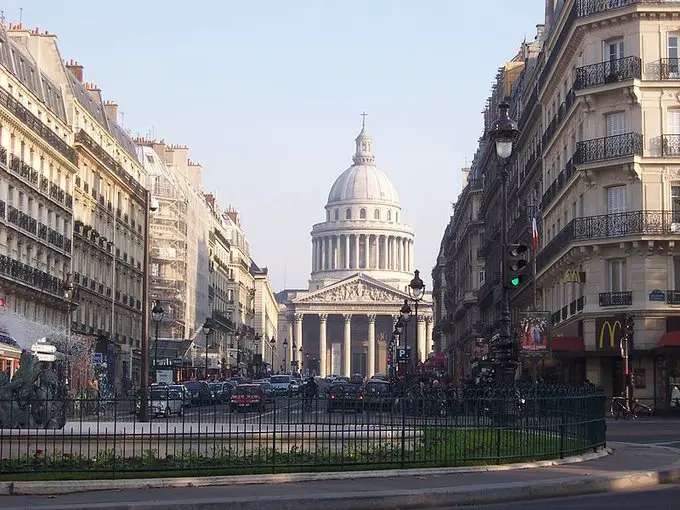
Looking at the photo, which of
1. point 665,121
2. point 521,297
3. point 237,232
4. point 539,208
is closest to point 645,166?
point 665,121

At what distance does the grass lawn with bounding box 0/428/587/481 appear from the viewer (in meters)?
19.9

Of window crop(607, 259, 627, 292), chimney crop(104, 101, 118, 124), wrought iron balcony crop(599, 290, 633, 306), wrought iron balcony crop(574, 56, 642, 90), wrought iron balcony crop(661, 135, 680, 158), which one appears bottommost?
wrought iron balcony crop(599, 290, 633, 306)

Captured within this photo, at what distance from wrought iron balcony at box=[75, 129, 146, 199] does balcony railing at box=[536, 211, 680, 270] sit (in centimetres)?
2264

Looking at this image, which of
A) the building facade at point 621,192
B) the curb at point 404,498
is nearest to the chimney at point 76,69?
the building facade at point 621,192

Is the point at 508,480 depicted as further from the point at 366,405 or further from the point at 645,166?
the point at 645,166

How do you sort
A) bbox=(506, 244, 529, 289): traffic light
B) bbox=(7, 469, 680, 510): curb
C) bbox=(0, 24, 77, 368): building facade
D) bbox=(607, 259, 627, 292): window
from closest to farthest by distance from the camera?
bbox=(7, 469, 680, 510): curb → bbox=(506, 244, 529, 289): traffic light → bbox=(607, 259, 627, 292): window → bbox=(0, 24, 77, 368): building facade

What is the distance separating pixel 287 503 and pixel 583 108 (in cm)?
3673

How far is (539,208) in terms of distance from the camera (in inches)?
2564

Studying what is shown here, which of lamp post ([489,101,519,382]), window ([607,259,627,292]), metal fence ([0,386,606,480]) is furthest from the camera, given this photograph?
window ([607,259,627,292])

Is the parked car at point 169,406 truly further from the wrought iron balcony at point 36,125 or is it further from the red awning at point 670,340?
the wrought iron balcony at point 36,125

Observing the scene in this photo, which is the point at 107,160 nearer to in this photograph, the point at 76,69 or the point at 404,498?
the point at 76,69

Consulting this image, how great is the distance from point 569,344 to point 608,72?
10359 mm

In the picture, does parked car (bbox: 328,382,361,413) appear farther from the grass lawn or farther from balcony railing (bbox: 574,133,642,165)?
balcony railing (bbox: 574,133,642,165)

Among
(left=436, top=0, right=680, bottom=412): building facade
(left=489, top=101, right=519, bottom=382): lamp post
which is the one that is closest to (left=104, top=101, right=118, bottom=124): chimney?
(left=436, top=0, right=680, bottom=412): building facade
